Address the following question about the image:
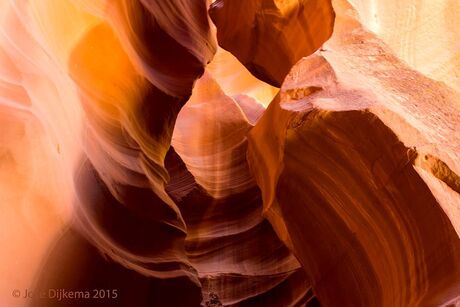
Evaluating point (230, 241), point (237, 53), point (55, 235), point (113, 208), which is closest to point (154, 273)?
point (113, 208)

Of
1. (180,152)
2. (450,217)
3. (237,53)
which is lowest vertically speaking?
(180,152)

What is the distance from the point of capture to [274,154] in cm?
348

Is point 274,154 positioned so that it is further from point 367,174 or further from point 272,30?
point 272,30

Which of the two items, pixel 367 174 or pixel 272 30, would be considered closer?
pixel 367 174

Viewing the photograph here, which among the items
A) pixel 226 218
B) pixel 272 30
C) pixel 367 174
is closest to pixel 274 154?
pixel 367 174

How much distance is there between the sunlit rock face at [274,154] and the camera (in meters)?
2.33

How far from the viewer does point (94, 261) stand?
2.85m

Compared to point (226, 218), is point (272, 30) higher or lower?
higher

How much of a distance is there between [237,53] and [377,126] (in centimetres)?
356

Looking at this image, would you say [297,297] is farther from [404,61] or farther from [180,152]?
[404,61]

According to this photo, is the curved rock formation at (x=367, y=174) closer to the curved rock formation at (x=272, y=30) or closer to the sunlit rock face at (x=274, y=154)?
the sunlit rock face at (x=274, y=154)

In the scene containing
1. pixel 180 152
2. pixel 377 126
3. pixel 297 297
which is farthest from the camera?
pixel 180 152

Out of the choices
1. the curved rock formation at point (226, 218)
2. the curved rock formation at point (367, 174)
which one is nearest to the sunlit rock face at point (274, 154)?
the curved rock formation at point (367, 174)

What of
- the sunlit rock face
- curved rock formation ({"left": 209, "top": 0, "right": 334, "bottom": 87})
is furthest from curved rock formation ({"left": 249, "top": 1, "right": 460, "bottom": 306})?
curved rock formation ({"left": 209, "top": 0, "right": 334, "bottom": 87})
